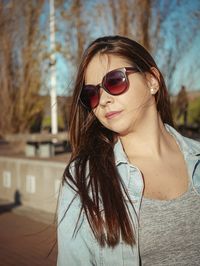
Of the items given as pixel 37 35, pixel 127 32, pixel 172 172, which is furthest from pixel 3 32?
pixel 172 172

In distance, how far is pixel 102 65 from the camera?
60.4 inches

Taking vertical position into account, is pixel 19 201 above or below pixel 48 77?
below

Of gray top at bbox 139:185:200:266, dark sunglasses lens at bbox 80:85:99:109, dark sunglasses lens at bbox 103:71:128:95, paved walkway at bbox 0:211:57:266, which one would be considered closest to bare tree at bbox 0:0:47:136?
paved walkway at bbox 0:211:57:266

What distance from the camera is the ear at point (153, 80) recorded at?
1.68 m

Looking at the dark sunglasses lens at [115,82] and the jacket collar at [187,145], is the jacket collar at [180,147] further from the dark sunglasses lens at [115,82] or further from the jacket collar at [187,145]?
the dark sunglasses lens at [115,82]

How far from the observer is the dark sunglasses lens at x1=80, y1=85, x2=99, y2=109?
1.55 m

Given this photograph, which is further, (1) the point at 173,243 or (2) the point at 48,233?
(2) the point at 48,233

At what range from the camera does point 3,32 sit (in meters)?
9.17

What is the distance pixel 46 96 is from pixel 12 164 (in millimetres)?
2902

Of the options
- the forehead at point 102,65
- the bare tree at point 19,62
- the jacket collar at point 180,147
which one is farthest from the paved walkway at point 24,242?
the bare tree at point 19,62

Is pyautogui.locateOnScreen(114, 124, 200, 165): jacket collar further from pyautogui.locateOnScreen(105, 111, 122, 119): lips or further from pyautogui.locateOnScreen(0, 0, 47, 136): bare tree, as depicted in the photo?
pyautogui.locateOnScreen(0, 0, 47, 136): bare tree

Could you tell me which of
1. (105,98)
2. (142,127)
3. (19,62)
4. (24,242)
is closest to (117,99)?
(105,98)

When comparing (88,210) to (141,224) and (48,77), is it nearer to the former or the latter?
(141,224)

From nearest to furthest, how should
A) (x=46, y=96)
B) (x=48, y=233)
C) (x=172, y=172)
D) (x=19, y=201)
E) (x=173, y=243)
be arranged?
(x=173, y=243) → (x=172, y=172) → (x=48, y=233) → (x=19, y=201) → (x=46, y=96)
